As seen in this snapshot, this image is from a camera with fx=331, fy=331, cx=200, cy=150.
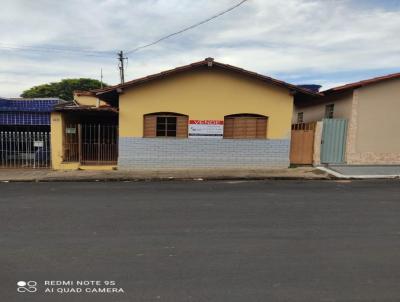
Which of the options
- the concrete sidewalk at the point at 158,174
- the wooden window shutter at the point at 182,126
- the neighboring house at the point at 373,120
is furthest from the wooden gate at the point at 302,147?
the wooden window shutter at the point at 182,126

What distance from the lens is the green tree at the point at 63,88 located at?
5072 centimetres

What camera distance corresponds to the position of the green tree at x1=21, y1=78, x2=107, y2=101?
50.7 m

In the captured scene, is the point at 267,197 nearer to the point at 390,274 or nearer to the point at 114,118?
the point at 390,274

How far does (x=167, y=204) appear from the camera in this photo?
25.1 ft

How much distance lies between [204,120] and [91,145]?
503cm

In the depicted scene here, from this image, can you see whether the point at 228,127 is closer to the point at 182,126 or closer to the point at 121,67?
the point at 182,126

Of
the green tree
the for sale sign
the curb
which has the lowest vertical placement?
the curb

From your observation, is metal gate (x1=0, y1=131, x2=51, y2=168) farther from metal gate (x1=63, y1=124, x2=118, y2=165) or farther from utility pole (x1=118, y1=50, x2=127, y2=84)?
utility pole (x1=118, y1=50, x2=127, y2=84)

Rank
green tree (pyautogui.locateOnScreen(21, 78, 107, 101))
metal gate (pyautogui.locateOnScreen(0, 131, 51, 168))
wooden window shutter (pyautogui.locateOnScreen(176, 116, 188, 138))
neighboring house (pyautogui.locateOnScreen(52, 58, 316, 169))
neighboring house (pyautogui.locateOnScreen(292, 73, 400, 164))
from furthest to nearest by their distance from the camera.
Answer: green tree (pyautogui.locateOnScreen(21, 78, 107, 101)) < metal gate (pyautogui.locateOnScreen(0, 131, 51, 168)) < wooden window shutter (pyautogui.locateOnScreen(176, 116, 188, 138)) < neighboring house (pyautogui.locateOnScreen(292, 73, 400, 164)) < neighboring house (pyautogui.locateOnScreen(52, 58, 316, 169))

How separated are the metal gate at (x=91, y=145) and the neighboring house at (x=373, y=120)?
33.2 ft

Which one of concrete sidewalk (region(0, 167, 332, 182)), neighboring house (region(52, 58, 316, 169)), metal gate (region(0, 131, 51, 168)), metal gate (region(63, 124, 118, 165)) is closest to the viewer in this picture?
concrete sidewalk (region(0, 167, 332, 182))

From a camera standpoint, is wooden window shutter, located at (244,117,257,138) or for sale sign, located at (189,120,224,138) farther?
wooden window shutter, located at (244,117,257,138)

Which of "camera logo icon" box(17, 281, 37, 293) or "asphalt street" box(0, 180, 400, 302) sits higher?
"asphalt street" box(0, 180, 400, 302)

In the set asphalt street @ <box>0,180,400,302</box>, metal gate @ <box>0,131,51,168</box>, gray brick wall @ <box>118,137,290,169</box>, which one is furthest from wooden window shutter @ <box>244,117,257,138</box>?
metal gate @ <box>0,131,51,168</box>
